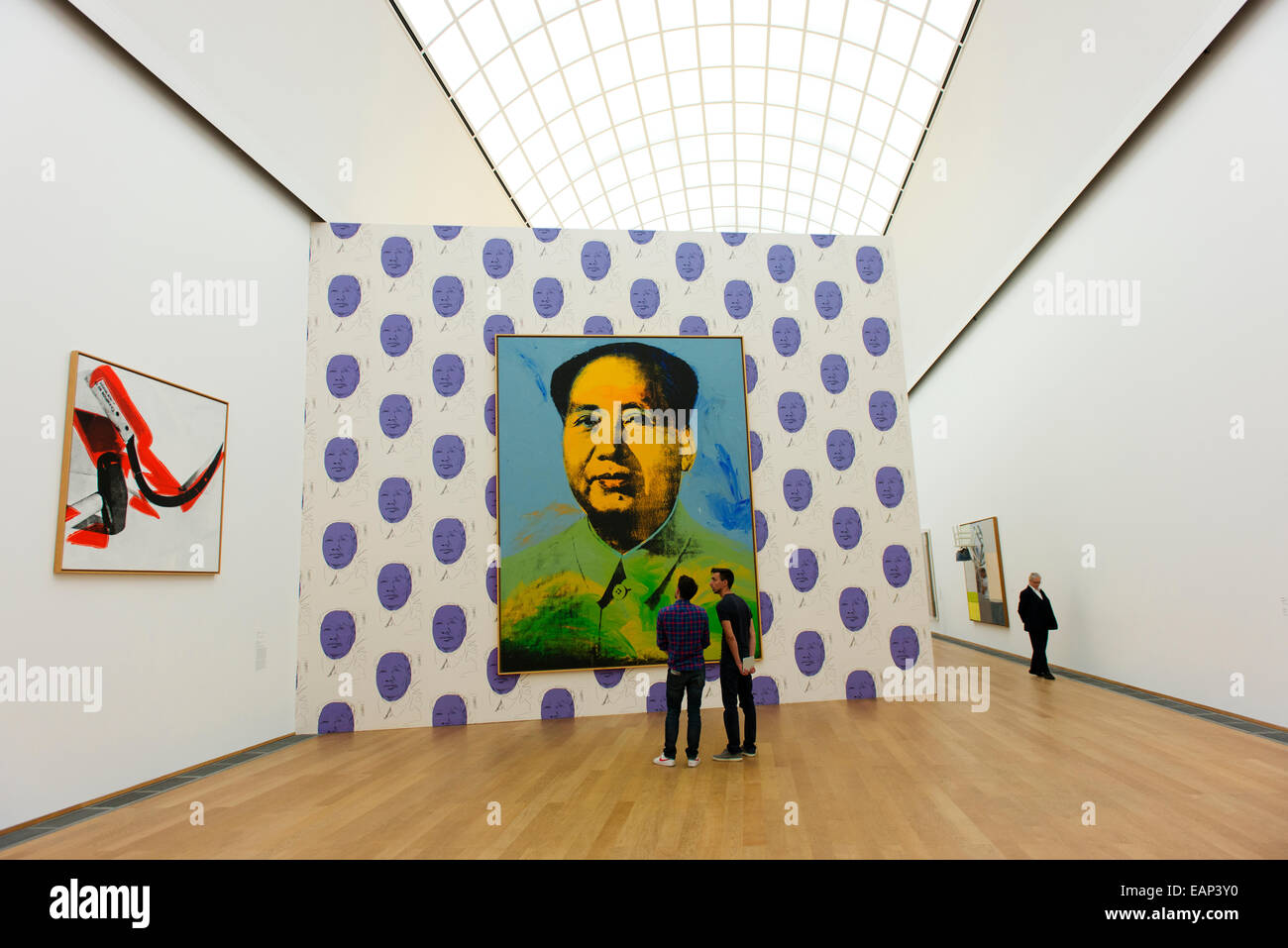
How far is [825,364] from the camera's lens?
14211 mm

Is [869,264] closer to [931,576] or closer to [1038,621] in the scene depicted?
[1038,621]

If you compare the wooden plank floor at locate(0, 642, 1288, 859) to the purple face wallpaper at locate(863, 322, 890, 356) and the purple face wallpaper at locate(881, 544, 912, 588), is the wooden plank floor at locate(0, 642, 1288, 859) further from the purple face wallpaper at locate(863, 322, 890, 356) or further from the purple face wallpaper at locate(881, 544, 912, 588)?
the purple face wallpaper at locate(863, 322, 890, 356)

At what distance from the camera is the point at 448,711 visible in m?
12.5

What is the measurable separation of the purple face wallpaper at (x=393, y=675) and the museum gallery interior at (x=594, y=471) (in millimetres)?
56

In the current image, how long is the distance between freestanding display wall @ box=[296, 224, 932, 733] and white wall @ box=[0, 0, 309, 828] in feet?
3.38

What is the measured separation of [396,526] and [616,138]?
1975 centimetres

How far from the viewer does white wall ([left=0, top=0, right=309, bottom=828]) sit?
7.45 meters

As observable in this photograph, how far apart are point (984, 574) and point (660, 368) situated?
15.1 metres

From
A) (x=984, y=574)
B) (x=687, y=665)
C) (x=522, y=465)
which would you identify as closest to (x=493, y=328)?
(x=522, y=465)

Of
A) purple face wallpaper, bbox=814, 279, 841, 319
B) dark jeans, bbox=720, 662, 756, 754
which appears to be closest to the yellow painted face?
purple face wallpaper, bbox=814, 279, 841, 319

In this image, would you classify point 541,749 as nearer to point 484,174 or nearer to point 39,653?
point 39,653

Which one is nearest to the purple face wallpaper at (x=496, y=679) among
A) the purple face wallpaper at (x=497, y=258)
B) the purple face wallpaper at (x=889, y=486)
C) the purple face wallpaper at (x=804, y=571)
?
the purple face wallpaper at (x=804, y=571)

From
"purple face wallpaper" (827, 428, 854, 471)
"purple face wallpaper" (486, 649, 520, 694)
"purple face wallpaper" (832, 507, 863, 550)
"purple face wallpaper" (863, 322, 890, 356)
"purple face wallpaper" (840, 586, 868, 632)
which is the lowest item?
"purple face wallpaper" (486, 649, 520, 694)
